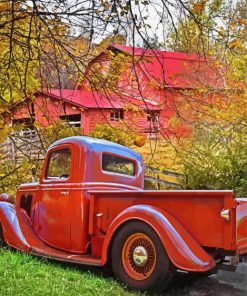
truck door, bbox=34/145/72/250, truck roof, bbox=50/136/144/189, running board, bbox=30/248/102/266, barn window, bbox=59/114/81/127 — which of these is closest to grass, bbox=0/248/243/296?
running board, bbox=30/248/102/266

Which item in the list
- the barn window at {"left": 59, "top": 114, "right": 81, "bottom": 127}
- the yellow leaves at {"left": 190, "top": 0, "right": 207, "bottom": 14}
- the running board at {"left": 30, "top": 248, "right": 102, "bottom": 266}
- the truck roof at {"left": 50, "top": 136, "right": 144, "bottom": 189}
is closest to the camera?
the yellow leaves at {"left": 190, "top": 0, "right": 207, "bottom": 14}

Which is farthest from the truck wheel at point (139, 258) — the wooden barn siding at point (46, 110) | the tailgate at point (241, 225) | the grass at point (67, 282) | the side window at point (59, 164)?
the wooden barn siding at point (46, 110)

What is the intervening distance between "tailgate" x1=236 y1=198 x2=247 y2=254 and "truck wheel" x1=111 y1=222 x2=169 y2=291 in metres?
0.79

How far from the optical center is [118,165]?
7.33 m

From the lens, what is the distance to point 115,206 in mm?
5777

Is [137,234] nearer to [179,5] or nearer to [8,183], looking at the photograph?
[179,5]

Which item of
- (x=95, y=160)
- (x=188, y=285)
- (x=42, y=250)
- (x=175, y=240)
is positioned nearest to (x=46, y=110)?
(x=95, y=160)

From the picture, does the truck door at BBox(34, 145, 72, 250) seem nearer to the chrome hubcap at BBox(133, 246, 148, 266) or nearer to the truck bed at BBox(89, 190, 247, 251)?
the truck bed at BBox(89, 190, 247, 251)

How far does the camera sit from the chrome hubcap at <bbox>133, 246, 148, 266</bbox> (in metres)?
5.21

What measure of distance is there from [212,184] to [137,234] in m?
7.04

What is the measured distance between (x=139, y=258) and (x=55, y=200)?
76.7 inches

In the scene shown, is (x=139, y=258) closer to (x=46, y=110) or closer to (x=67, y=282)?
(x=67, y=282)

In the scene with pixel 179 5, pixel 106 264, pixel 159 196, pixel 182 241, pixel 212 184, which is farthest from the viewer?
pixel 212 184

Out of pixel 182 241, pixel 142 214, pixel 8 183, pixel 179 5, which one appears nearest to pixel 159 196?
pixel 142 214
